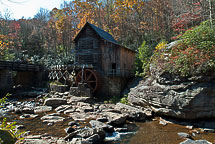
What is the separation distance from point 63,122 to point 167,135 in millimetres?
4731

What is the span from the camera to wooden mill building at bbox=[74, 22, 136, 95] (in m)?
13.7

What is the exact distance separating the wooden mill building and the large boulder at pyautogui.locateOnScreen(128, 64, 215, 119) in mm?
5551

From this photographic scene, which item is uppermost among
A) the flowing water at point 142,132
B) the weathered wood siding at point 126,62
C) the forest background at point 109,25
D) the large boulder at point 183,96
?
the forest background at point 109,25

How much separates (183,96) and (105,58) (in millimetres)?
8623

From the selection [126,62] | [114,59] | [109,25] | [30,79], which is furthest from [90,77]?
[109,25]

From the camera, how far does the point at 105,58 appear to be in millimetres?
14320

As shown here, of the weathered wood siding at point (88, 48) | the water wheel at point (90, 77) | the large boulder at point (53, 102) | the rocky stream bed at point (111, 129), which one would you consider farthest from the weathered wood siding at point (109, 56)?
the rocky stream bed at point (111, 129)

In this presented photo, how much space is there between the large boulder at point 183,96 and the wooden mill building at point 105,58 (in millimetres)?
5551

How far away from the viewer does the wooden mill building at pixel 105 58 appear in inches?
540

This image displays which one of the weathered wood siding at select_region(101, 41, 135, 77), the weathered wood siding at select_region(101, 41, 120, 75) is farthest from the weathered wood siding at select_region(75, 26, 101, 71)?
the weathered wood siding at select_region(101, 41, 135, 77)

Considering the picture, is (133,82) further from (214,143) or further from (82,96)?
(214,143)

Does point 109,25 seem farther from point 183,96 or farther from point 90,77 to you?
point 183,96

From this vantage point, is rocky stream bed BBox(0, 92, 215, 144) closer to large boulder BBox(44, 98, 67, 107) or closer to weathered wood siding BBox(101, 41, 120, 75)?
large boulder BBox(44, 98, 67, 107)

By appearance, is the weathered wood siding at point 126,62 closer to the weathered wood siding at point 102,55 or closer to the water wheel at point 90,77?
the weathered wood siding at point 102,55
